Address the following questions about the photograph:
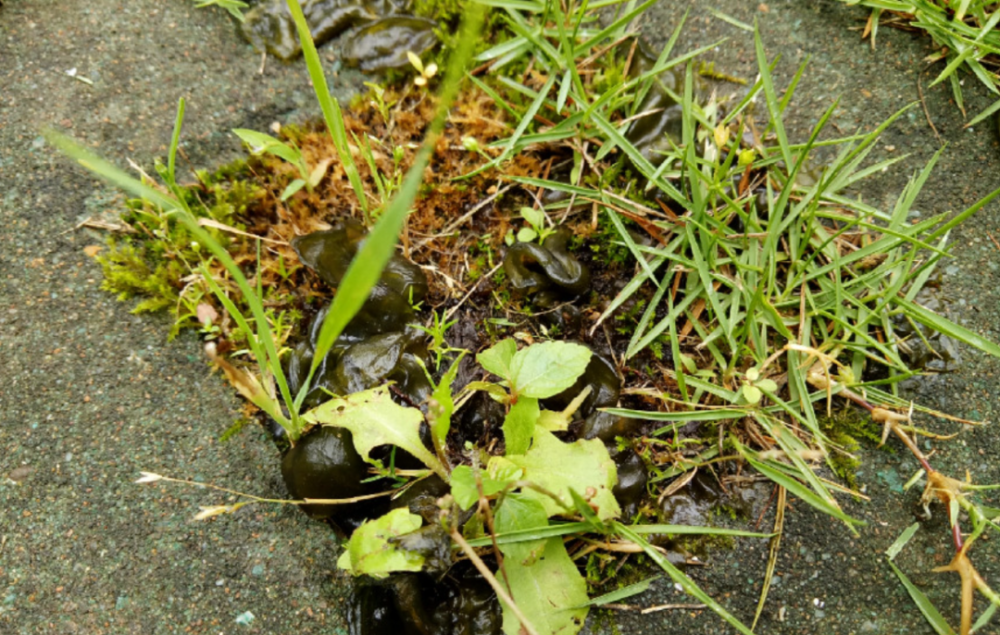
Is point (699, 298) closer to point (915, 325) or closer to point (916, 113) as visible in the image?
point (915, 325)

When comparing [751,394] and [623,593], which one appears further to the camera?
[751,394]

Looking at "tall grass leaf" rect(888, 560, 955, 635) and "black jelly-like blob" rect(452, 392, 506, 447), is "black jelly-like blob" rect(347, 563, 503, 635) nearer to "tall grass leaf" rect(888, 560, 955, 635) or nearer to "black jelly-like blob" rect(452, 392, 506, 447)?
"black jelly-like blob" rect(452, 392, 506, 447)

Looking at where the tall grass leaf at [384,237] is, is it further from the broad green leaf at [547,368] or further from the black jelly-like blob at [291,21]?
the black jelly-like blob at [291,21]

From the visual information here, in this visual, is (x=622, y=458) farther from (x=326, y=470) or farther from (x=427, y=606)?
(x=326, y=470)

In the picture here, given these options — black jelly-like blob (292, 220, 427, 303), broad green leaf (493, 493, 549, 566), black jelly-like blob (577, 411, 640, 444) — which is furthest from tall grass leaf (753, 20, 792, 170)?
broad green leaf (493, 493, 549, 566)

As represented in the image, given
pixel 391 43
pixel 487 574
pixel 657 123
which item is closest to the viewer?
pixel 487 574

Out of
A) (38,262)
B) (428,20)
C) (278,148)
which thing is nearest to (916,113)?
(428,20)

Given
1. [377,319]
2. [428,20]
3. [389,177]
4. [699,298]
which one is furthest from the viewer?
[428,20]

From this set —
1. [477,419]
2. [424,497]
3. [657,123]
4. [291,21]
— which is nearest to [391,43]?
[291,21]
